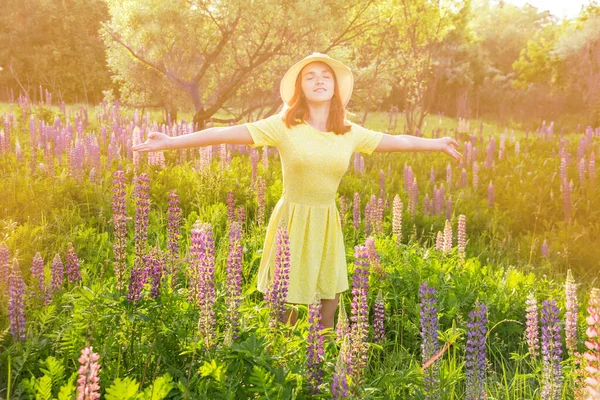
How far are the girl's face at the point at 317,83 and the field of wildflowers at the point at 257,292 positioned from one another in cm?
102

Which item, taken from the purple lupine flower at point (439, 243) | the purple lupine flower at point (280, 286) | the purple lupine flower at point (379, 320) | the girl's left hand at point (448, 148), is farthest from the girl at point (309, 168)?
the purple lupine flower at point (439, 243)

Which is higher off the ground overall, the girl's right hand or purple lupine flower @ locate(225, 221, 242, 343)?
the girl's right hand

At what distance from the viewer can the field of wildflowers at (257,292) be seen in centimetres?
241

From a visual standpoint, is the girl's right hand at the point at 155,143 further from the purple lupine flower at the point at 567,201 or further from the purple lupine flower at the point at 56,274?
the purple lupine flower at the point at 567,201

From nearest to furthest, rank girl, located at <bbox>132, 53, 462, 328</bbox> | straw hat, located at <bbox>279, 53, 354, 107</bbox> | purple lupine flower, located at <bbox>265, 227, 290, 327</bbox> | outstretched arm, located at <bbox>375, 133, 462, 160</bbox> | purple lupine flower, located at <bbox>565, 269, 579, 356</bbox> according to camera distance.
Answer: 1. purple lupine flower, located at <bbox>265, 227, 290, 327</bbox>
2. purple lupine flower, located at <bbox>565, 269, 579, 356</bbox>
3. girl, located at <bbox>132, 53, 462, 328</bbox>
4. straw hat, located at <bbox>279, 53, 354, 107</bbox>
5. outstretched arm, located at <bbox>375, 133, 462, 160</bbox>

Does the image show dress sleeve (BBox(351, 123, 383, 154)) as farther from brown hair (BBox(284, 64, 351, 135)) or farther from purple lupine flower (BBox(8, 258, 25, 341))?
purple lupine flower (BBox(8, 258, 25, 341))

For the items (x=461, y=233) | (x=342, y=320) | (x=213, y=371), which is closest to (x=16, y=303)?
(x=213, y=371)

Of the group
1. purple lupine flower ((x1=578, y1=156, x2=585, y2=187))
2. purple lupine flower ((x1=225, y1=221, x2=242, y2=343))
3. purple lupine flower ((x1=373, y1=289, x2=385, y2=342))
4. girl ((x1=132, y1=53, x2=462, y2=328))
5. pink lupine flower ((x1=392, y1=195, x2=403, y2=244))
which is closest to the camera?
purple lupine flower ((x1=225, y1=221, x2=242, y2=343))

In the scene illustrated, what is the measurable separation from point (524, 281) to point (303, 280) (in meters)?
2.09

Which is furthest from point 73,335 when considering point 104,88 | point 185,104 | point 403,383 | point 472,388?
point 104,88

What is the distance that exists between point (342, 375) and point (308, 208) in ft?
5.54

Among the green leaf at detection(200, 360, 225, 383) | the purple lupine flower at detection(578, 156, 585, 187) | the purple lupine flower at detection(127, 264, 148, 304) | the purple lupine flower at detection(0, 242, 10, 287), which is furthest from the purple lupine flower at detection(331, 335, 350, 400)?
the purple lupine flower at detection(578, 156, 585, 187)

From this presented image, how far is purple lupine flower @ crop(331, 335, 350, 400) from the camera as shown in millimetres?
2006

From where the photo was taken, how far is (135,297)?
102 inches
